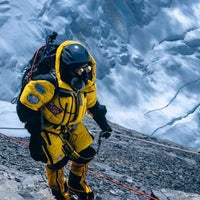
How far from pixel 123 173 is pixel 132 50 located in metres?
31.0

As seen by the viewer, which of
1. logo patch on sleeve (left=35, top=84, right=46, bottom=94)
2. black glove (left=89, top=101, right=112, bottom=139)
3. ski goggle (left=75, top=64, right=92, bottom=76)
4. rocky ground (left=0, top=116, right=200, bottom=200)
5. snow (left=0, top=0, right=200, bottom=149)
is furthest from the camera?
snow (left=0, top=0, right=200, bottom=149)

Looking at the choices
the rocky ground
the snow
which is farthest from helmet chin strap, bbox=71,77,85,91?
the snow

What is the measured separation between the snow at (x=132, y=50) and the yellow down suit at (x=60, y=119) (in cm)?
1952

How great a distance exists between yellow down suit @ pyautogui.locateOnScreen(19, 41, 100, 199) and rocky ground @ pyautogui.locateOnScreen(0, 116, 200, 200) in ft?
1.51

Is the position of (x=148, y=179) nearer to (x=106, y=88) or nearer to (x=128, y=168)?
(x=128, y=168)

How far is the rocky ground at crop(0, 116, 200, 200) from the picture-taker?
15.5 feet

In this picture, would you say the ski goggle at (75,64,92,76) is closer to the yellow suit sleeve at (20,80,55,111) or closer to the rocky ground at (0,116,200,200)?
the yellow suit sleeve at (20,80,55,111)

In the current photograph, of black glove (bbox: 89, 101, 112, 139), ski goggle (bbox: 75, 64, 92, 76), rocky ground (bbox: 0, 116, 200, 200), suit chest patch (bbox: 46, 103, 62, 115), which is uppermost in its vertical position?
ski goggle (bbox: 75, 64, 92, 76)

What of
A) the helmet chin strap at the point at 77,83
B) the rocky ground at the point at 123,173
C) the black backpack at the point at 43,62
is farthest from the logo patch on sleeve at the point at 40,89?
the rocky ground at the point at 123,173

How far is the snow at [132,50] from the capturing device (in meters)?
25.8

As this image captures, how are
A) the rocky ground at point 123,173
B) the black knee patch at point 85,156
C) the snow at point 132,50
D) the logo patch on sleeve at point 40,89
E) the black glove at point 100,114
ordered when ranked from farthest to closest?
the snow at point 132,50, the rocky ground at point 123,173, the black glove at point 100,114, the black knee patch at point 85,156, the logo patch on sleeve at point 40,89

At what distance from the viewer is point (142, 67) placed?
39.0 meters

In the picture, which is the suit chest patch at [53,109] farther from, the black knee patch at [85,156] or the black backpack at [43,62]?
the black knee patch at [85,156]

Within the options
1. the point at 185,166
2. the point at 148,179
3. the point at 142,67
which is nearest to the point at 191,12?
the point at 142,67
